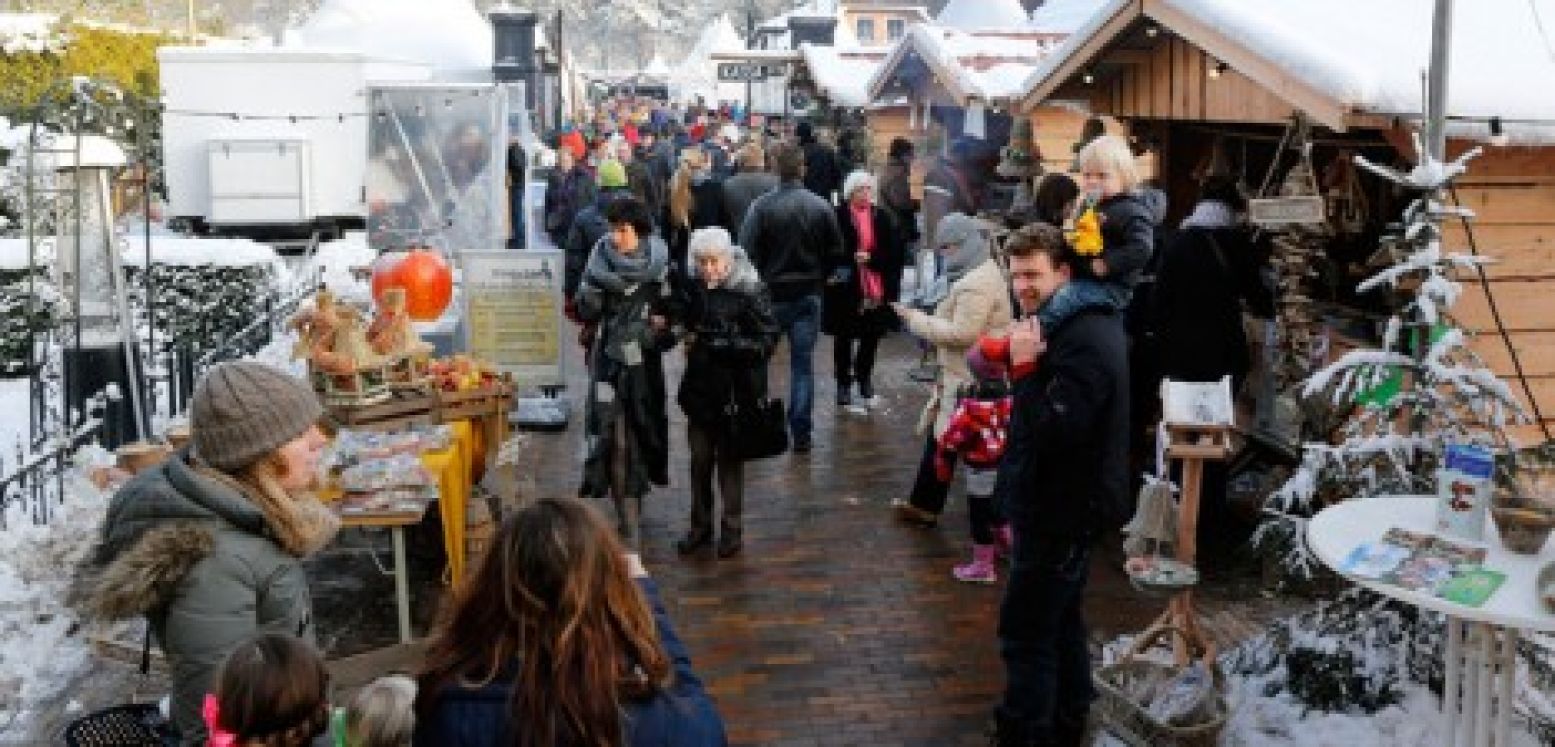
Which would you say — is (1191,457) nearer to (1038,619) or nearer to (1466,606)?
(1038,619)

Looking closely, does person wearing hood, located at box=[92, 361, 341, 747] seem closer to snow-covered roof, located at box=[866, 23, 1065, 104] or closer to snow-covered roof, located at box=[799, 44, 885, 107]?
snow-covered roof, located at box=[866, 23, 1065, 104]

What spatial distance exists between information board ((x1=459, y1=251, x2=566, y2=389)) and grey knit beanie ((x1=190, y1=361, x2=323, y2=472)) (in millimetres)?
6436

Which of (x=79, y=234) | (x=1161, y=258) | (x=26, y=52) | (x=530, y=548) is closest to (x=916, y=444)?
(x=1161, y=258)

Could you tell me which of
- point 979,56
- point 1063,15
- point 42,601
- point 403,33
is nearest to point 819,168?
point 979,56

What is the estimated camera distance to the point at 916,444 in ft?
31.6

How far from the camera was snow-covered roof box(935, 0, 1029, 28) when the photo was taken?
77.6ft

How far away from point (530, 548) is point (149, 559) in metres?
1.20

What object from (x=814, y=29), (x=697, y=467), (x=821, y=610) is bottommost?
(x=821, y=610)

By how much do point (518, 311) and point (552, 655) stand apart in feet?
25.4

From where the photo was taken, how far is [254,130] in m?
19.4

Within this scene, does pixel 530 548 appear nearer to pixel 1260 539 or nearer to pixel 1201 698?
pixel 1201 698

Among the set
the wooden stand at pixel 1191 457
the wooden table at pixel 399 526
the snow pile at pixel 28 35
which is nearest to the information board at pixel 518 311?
the wooden table at pixel 399 526

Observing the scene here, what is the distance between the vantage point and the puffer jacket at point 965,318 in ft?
23.0

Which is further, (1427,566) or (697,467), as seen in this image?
(697,467)
